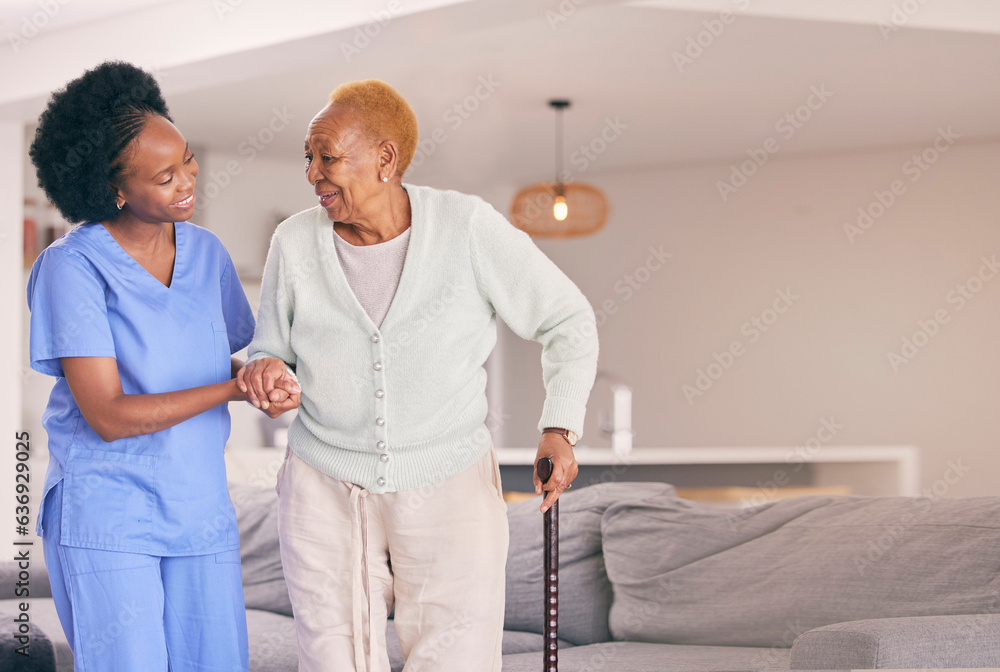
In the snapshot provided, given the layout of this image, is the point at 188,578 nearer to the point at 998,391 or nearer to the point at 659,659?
the point at 659,659

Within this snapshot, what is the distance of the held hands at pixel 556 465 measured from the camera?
1.34m

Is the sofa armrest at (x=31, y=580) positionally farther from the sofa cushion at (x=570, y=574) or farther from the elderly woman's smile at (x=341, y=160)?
the elderly woman's smile at (x=341, y=160)

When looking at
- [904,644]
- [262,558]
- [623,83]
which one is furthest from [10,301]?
[904,644]

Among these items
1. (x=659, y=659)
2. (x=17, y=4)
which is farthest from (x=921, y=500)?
(x=17, y=4)

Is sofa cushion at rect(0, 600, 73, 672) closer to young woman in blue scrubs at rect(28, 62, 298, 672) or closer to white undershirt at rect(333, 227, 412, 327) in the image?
young woman in blue scrubs at rect(28, 62, 298, 672)

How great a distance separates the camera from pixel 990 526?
192 centimetres

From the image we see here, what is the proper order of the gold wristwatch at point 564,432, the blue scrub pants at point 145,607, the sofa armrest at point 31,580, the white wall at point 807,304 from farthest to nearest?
the white wall at point 807,304
the sofa armrest at point 31,580
the gold wristwatch at point 564,432
the blue scrub pants at point 145,607

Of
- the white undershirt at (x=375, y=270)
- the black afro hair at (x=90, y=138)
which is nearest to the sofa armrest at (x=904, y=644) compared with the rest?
the white undershirt at (x=375, y=270)

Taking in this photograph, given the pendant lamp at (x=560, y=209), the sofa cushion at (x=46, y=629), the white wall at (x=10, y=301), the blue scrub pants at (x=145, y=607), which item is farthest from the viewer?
the pendant lamp at (x=560, y=209)

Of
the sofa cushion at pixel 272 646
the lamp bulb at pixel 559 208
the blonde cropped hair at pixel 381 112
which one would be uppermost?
the lamp bulb at pixel 559 208

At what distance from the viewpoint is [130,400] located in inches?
50.6

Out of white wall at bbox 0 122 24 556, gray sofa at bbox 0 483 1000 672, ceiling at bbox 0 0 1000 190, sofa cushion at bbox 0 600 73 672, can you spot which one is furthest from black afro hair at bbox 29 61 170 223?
white wall at bbox 0 122 24 556

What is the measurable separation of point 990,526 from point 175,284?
5.39 ft

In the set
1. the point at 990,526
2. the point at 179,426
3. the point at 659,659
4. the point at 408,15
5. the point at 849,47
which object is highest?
the point at 849,47
